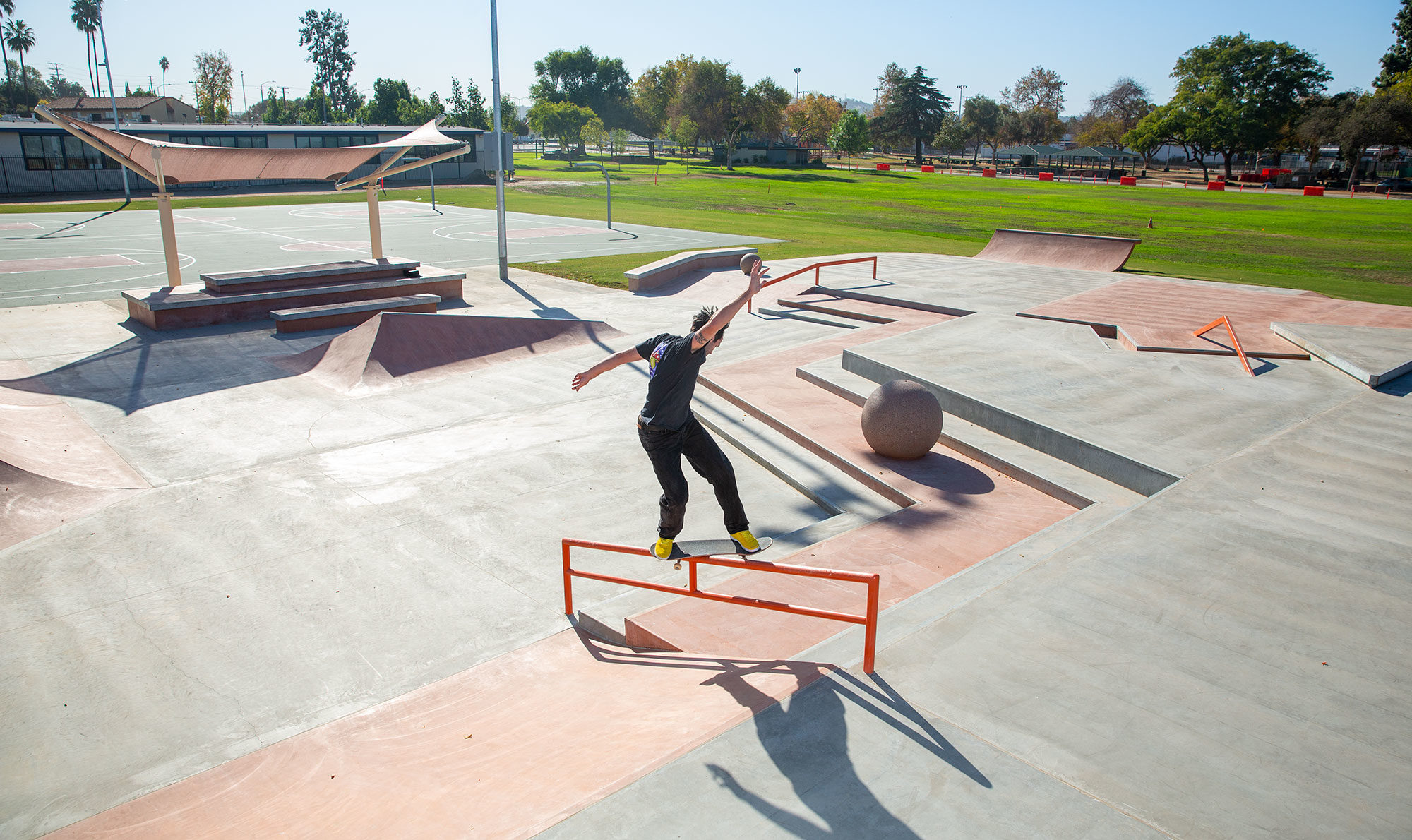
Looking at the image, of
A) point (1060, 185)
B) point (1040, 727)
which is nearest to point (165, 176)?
point (1040, 727)

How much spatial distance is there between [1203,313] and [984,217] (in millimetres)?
24820

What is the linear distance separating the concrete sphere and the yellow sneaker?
2993 millimetres

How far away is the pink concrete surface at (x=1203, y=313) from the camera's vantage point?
12.9m

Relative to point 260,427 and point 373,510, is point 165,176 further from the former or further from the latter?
point 373,510

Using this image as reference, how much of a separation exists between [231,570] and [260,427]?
450 centimetres

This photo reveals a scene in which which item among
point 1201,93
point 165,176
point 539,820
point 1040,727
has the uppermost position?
point 1201,93

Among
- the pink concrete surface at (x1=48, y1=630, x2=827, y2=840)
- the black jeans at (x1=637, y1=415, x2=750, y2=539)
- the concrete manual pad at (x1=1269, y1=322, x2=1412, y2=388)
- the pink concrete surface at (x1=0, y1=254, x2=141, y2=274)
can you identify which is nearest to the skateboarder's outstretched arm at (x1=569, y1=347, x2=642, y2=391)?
the black jeans at (x1=637, y1=415, x2=750, y2=539)

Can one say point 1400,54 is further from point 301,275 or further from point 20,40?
point 20,40

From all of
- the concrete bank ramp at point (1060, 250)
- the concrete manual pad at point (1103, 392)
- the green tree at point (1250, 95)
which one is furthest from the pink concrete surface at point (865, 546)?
the green tree at point (1250, 95)

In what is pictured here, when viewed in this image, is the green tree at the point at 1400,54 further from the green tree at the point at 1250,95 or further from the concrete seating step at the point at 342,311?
the concrete seating step at the point at 342,311

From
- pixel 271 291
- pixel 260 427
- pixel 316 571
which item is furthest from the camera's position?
pixel 271 291

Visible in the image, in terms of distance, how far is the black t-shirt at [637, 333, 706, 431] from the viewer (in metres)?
6.06

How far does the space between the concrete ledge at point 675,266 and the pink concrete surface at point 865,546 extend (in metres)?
10.1

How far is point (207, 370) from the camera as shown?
47.5 feet
